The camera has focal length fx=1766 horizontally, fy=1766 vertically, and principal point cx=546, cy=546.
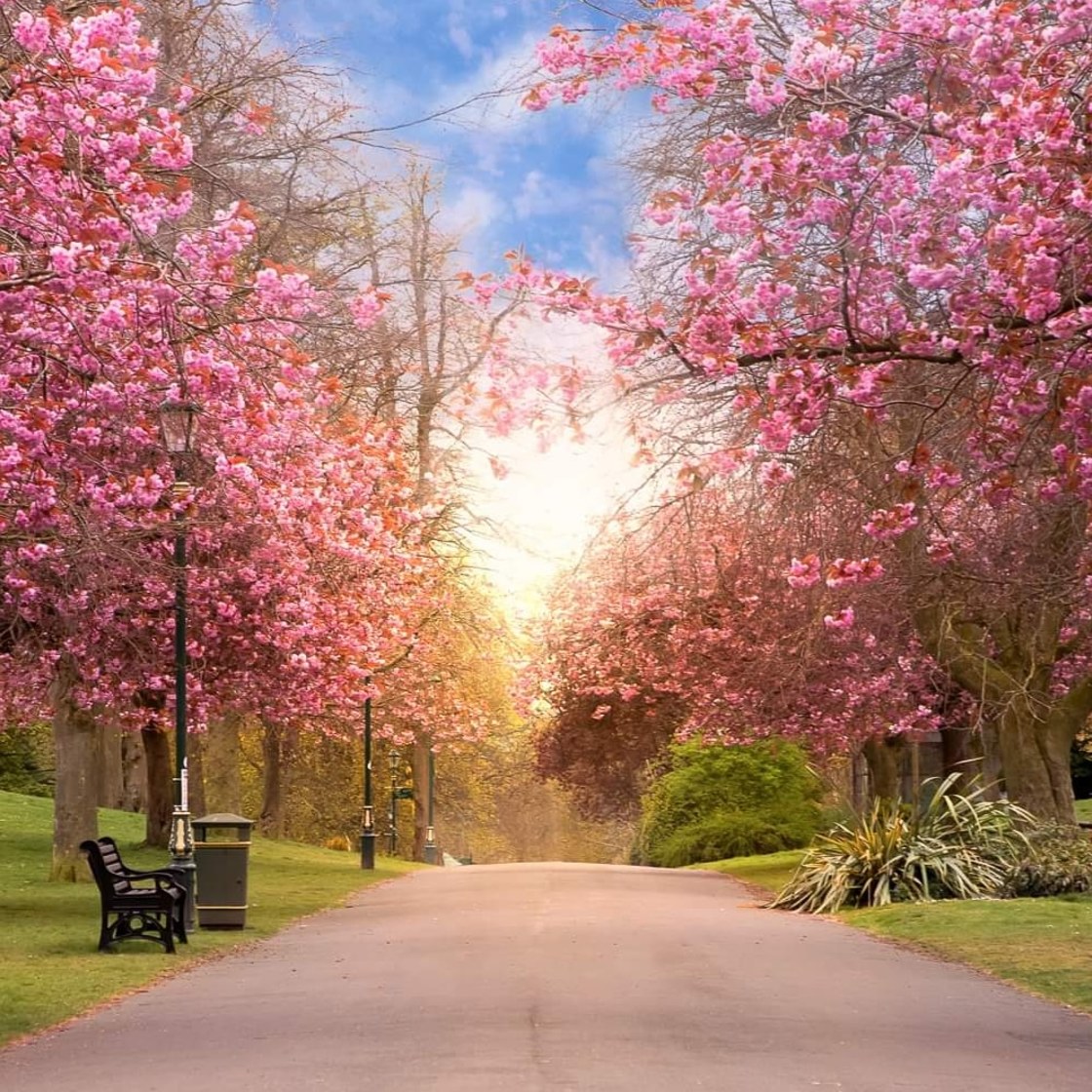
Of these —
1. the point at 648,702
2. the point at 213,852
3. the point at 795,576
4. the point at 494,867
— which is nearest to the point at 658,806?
the point at 648,702

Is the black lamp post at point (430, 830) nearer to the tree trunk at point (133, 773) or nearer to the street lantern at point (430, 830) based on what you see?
the street lantern at point (430, 830)

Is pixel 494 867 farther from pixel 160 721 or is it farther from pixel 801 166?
pixel 801 166

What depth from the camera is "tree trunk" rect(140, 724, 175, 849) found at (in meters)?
35.2

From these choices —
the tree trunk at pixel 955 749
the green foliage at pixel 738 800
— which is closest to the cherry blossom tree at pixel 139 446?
the tree trunk at pixel 955 749

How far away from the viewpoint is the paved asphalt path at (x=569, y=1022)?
9.05 m

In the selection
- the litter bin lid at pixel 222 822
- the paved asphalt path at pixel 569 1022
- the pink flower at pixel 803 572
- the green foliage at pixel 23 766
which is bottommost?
the paved asphalt path at pixel 569 1022

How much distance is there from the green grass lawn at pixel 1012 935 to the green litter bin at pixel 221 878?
7380mm

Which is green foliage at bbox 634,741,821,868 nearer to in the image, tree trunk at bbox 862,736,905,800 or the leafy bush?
tree trunk at bbox 862,736,905,800

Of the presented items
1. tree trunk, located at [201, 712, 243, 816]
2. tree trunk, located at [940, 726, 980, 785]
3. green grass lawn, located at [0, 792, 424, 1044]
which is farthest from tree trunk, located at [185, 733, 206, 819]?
tree trunk, located at [940, 726, 980, 785]

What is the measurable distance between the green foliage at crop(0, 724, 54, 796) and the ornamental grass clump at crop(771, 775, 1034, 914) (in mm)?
33900

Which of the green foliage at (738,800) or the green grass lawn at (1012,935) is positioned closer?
the green grass lawn at (1012,935)

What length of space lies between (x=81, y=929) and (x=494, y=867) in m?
19.2

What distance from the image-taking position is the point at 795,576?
1128 cm

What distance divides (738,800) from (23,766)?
78.5 feet
